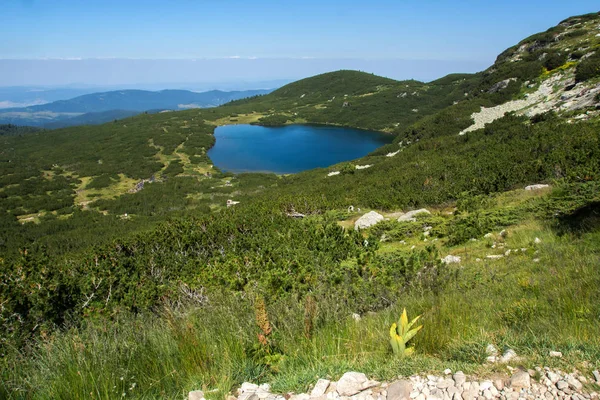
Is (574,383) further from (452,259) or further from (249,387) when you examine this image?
(452,259)

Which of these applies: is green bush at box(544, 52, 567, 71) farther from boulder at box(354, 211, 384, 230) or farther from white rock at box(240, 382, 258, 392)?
white rock at box(240, 382, 258, 392)

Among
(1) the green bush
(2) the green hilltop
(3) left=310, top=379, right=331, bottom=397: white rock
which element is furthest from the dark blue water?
(3) left=310, top=379, right=331, bottom=397: white rock

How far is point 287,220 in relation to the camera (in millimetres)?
11320

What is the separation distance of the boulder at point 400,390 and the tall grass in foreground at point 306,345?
0.18 meters

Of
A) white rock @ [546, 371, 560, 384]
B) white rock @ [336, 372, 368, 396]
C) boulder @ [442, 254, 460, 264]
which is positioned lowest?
boulder @ [442, 254, 460, 264]

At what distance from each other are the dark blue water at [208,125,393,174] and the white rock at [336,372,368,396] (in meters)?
47.8

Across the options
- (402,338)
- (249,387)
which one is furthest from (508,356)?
(249,387)

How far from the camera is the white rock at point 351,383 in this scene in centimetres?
246

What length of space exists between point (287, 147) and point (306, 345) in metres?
61.4

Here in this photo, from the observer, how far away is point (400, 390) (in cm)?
236

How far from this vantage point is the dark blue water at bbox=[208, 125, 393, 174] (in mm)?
54156

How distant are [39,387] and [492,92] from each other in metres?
39.5

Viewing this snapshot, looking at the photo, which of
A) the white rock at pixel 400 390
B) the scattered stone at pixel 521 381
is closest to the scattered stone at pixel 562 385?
the scattered stone at pixel 521 381

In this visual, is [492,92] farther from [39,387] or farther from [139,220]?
[39,387]
